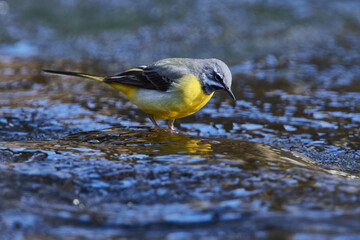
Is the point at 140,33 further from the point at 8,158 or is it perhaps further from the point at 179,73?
the point at 8,158

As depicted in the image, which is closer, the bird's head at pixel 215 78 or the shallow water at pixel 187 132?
the shallow water at pixel 187 132

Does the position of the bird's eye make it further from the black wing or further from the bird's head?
the black wing

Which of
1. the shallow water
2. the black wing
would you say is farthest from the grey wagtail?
the shallow water

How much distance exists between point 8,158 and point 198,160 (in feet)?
6.27

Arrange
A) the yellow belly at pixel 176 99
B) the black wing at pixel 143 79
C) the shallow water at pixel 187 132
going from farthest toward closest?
the black wing at pixel 143 79, the yellow belly at pixel 176 99, the shallow water at pixel 187 132

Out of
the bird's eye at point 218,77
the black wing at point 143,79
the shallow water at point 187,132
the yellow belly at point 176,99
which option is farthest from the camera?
the black wing at point 143,79

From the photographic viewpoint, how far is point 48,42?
12.3 m

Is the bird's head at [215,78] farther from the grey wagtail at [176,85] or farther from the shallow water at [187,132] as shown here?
the shallow water at [187,132]

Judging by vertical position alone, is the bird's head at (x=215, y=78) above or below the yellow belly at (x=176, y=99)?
above

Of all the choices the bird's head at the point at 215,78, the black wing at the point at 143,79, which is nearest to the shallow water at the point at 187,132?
the black wing at the point at 143,79

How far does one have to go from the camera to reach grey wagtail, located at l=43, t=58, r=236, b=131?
580 cm

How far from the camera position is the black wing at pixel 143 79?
240 inches

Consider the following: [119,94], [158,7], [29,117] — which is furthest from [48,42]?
[29,117]

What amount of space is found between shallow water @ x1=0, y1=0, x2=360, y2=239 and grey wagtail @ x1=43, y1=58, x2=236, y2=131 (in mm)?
366
